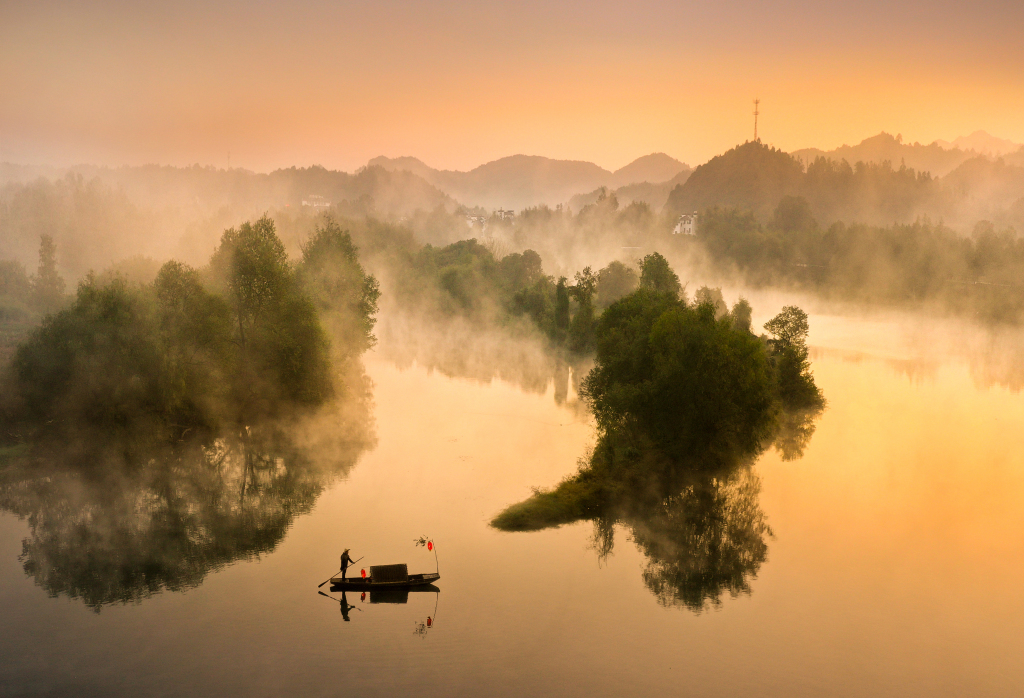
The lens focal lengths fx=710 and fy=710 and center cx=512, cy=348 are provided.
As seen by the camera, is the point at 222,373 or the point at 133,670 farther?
the point at 222,373

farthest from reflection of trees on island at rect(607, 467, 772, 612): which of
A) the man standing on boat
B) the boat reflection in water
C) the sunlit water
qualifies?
the man standing on boat

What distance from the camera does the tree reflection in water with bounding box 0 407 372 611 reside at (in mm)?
30938

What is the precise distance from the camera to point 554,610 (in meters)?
28.0

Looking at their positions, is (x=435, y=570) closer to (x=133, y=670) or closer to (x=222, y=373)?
(x=133, y=670)

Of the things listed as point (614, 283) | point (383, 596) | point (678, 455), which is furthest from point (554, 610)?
point (614, 283)

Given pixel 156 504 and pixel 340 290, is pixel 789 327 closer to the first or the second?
pixel 340 290

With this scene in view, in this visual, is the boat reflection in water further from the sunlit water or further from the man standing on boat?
the man standing on boat

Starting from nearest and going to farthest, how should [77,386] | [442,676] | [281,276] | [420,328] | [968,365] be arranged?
[442,676] < [77,386] < [281,276] < [968,365] < [420,328]

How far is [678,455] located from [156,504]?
28963 millimetres

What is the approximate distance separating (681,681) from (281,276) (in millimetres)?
46576

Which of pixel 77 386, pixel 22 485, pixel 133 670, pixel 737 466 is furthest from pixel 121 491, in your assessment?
pixel 737 466

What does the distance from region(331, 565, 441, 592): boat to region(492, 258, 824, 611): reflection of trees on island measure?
26.2ft

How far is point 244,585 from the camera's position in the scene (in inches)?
1165

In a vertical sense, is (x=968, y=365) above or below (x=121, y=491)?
above
